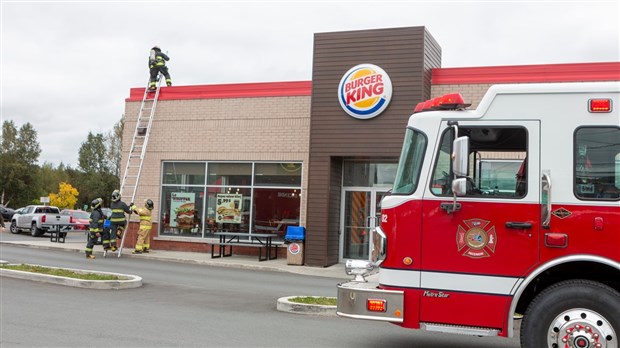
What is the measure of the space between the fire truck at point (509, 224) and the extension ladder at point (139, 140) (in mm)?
14895

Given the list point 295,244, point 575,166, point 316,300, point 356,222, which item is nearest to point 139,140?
point 295,244

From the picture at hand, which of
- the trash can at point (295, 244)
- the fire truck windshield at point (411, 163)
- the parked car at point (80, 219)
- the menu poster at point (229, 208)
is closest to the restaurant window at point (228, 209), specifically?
Result: the menu poster at point (229, 208)

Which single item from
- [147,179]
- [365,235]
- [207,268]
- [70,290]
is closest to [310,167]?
[365,235]

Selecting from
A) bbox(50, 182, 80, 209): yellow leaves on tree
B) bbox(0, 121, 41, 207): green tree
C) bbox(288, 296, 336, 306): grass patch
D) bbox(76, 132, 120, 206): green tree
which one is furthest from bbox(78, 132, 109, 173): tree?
bbox(288, 296, 336, 306): grass patch

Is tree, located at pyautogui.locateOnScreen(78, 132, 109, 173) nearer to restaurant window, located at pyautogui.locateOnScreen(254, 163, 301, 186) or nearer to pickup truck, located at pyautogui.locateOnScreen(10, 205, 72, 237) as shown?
pickup truck, located at pyautogui.locateOnScreen(10, 205, 72, 237)

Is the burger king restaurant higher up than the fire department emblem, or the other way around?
the burger king restaurant

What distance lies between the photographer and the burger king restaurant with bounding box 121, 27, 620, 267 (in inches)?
621

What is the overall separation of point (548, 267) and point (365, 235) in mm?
11755

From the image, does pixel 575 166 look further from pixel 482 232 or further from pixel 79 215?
pixel 79 215

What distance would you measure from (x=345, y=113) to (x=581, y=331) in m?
11.6

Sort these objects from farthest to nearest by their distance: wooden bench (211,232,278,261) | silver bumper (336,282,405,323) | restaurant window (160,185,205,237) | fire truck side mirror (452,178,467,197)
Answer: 1. restaurant window (160,185,205,237)
2. wooden bench (211,232,278,261)
3. silver bumper (336,282,405,323)
4. fire truck side mirror (452,178,467,197)

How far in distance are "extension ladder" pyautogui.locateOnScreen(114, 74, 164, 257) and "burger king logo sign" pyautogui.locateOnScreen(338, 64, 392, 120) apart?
7.16 m

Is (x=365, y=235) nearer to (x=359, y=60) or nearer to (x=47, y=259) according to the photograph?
(x=359, y=60)

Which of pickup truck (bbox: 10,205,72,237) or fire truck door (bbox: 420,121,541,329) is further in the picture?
pickup truck (bbox: 10,205,72,237)
